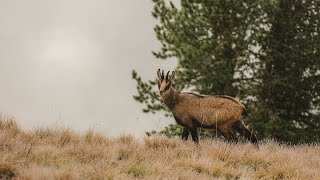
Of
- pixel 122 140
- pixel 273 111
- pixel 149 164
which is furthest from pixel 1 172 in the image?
pixel 273 111

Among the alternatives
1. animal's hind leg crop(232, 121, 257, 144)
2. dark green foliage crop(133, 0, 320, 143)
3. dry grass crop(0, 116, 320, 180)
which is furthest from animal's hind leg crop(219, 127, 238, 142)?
dark green foliage crop(133, 0, 320, 143)

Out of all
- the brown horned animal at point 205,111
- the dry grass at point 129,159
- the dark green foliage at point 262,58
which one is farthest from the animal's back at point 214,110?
the dark green foliage at point 262,58

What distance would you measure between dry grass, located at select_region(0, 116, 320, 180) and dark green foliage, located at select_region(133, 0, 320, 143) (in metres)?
6.63

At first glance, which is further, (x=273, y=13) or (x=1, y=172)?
(x=273, y=13)

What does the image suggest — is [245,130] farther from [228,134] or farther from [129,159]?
[129,159]

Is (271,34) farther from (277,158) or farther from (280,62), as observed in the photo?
(277,158)

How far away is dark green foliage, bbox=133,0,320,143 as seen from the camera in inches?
678

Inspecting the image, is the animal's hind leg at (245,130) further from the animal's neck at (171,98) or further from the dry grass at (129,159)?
the animal's neck at (171,98)

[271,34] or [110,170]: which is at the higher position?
[271,34]

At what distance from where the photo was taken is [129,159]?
8070 mm

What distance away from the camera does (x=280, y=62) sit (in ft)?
58.1

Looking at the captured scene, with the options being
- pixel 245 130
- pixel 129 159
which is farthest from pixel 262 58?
pixel 129 159

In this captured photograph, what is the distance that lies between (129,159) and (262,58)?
1084cm

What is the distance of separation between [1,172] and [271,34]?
13.0 m
